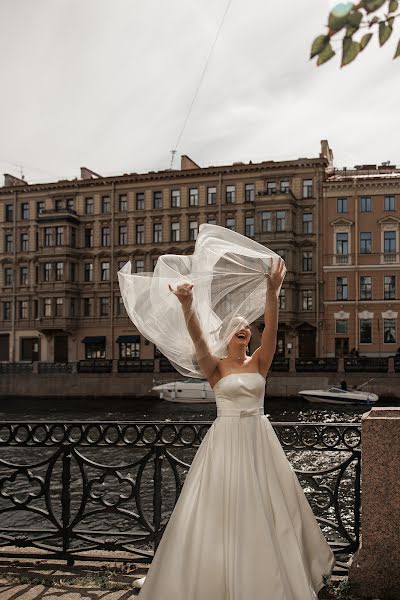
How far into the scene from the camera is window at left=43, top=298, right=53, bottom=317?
166ft

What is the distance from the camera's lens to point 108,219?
172 ft

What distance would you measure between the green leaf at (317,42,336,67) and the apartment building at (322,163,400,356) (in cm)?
4491

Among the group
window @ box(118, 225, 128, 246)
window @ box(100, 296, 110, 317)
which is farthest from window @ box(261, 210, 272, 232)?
window @ box(100, 296, 110, 317)

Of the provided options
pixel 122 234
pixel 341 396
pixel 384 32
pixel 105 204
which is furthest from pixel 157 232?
pixel 384 32

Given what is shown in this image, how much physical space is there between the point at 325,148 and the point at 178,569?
5107 centimetres

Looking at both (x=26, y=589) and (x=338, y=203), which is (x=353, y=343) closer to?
(x=338, y=203)

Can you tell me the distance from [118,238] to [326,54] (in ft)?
169

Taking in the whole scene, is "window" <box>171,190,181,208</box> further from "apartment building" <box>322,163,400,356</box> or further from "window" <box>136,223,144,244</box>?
"apartment building" <box>322,163,400,356</box>

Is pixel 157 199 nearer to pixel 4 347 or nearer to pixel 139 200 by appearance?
pixel 139 200

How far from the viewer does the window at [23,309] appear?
53281 mm

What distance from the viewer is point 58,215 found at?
51.4m

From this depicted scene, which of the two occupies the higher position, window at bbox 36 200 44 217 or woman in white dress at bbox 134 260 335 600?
window at bbox 36 200 44 217

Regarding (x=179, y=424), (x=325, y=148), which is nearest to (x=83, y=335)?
(x=325, y=148)

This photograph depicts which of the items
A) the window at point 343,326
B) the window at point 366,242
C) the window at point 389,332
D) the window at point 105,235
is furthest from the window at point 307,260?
the window at point 105,235
